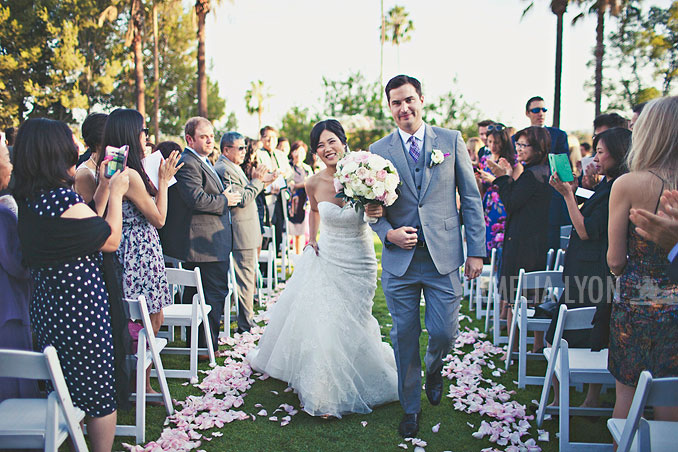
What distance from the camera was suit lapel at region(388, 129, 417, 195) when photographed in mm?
3762

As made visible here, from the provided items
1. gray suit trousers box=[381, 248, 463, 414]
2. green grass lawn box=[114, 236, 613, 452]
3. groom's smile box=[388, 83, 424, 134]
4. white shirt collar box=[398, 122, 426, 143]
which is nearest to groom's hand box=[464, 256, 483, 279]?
gray suit trousers box=[381, 248, 463, 414]

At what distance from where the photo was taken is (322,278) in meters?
4.35

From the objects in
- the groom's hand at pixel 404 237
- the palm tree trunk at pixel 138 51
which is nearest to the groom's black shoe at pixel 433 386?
the groom's hand at pixel 404 237

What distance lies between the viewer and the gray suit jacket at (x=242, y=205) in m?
5.78

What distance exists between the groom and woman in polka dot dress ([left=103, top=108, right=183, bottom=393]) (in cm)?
174

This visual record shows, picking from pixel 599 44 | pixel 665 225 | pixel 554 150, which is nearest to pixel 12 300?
Answer: pixel 665 225

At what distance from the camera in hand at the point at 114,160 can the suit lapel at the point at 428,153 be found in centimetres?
204

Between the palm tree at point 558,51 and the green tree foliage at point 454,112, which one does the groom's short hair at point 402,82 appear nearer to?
the palm tree at point 558,51

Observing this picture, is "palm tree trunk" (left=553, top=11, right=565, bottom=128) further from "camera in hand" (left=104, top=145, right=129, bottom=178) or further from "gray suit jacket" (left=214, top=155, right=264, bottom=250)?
"camera in hand" (left=104, top=145, right=129, bottom=178)

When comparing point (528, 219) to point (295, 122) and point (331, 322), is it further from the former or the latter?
point (295, 122)

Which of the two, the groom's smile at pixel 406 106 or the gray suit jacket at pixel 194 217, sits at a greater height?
the groom's smile at pixel 406 106

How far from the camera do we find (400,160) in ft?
12.5

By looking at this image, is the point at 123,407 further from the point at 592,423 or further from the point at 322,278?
the point at 592,423

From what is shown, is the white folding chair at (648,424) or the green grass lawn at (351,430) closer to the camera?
the white folding chair at (648,424)
